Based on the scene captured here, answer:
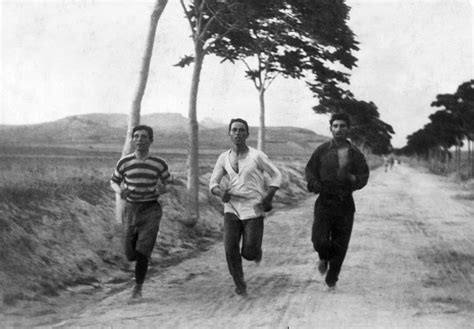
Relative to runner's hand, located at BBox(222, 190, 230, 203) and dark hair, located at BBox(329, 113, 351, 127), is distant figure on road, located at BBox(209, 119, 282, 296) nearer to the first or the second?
runner's hand, located at BBox(222, 190, 230, 203)

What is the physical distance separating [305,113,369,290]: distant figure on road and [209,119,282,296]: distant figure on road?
0.54m

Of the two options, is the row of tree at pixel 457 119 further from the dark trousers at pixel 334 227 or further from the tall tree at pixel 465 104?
the dark trousers at pixel 334 227

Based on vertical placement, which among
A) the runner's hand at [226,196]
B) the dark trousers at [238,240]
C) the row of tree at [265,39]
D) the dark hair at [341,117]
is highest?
the row of tree at [265,39]

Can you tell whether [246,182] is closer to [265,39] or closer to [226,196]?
[226,196]

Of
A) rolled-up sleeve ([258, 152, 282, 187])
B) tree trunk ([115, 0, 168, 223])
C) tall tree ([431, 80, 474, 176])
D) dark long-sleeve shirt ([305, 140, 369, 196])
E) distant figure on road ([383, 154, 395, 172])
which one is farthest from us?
distant figure on road ([383, 154, 395, 172])

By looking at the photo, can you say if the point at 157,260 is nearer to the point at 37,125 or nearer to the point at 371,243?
the point at 371,243

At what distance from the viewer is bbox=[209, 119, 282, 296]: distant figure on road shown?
6.25 metres

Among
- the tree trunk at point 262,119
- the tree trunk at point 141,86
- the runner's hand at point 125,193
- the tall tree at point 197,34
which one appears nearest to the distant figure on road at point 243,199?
the runner's hand at point 125,193

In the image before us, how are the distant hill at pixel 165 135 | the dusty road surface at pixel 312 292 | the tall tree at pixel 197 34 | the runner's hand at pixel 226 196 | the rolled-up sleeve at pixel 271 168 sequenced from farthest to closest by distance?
the distant hill at pixel 165 135 < the tall tree at pixel 197 34 < the rolled-up sleeve at pixel 271 168 < the runner's hand at pixel 226 196 < the dusty road surface at pixel 312 292

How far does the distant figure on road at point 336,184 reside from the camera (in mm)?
6523

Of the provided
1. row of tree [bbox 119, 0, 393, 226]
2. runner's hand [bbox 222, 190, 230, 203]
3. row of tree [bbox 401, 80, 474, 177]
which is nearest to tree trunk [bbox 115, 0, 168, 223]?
row of tree [bbox 119, 0, 393, 226]

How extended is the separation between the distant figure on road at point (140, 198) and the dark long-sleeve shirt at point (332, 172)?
1.66 m

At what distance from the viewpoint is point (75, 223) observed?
8656mm

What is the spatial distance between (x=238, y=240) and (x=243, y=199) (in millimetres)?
442
